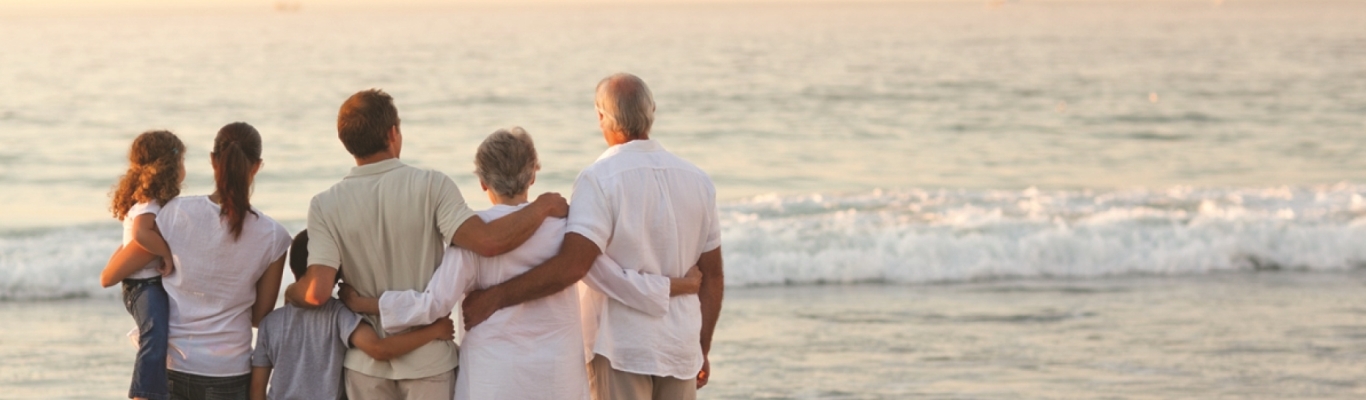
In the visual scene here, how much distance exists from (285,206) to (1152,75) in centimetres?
2172

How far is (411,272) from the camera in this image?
10.5 ft

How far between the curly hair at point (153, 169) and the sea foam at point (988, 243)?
22.3 ft

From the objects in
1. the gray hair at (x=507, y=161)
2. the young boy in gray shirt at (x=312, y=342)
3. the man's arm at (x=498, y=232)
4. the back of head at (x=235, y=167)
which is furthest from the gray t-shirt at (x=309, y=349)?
the gray hair at (x=507, y=161)

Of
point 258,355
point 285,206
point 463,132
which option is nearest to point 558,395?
point 258,355

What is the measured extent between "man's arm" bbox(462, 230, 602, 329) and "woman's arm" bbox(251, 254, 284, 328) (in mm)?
522

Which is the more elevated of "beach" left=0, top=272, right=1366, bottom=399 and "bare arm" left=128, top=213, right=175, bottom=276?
"bare arm" left=128, top=213, right=175, bottom=276

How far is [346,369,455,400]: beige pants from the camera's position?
328cm

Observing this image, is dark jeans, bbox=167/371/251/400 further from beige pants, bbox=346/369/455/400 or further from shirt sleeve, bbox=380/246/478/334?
shirt sleeve, bbox=380/246/478/334

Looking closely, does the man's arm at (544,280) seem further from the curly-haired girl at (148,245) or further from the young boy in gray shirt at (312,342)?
the curly-haired girl at (148,245)

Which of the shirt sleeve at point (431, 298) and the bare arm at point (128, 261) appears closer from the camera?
the shirt sleeve at point (431, 298)

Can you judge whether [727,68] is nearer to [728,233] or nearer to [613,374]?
[728,233]

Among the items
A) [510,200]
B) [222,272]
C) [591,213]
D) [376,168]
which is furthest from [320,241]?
[591,213]

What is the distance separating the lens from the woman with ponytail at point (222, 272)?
3266 millimetres

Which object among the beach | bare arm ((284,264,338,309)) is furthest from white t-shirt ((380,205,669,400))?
the beach
